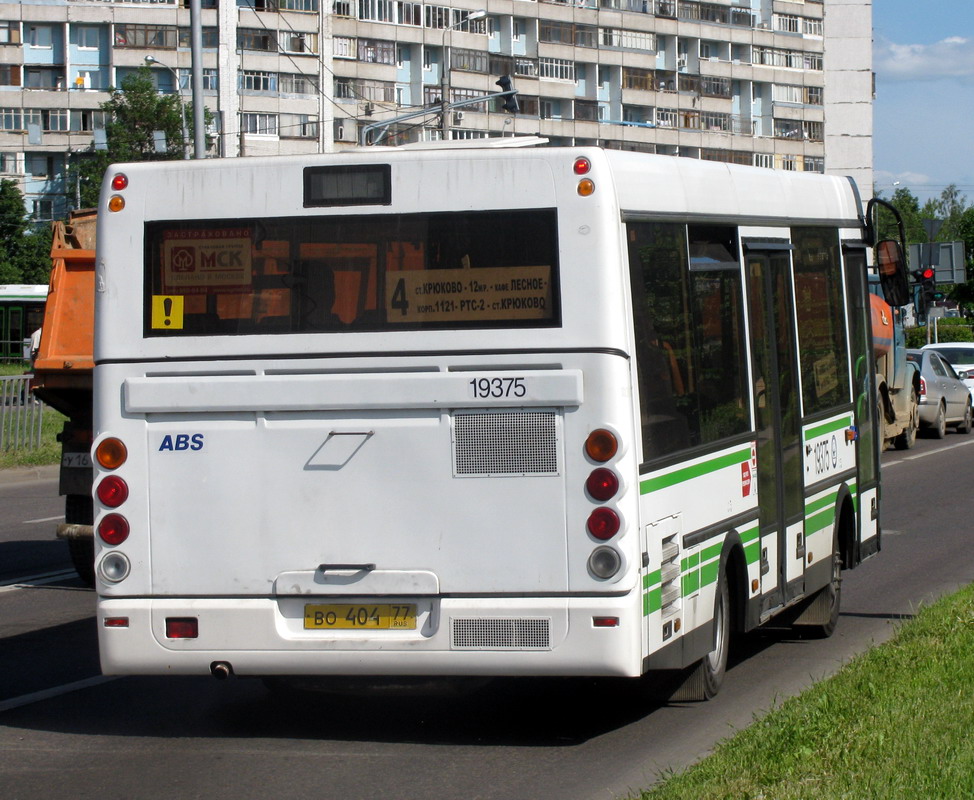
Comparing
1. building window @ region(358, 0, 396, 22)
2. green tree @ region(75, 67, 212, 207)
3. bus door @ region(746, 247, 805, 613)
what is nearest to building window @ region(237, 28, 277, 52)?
green tree @ region(75, 67, 212, 207)

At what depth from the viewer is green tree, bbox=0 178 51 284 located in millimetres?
79750

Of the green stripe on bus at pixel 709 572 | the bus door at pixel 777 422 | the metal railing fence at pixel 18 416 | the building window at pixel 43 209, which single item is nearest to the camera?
the green stripe on bus at pixel 709 572

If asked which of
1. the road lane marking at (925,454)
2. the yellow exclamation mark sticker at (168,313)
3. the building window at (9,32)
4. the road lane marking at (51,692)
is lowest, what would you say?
the road lane marking at (51,692)

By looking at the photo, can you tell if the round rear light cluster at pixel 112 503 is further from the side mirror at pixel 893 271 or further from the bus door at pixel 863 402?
the side mirror at pixel 893 271

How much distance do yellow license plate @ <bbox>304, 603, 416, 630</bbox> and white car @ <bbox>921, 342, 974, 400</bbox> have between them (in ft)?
95.9

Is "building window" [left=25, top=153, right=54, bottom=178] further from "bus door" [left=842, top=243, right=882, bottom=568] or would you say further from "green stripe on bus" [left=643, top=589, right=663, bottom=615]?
"green stripe on bus" [left=643, top=589, right=663, bottom=615]

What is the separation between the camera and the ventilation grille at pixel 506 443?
22.1 ft

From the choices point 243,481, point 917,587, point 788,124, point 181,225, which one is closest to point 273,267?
point 181,225

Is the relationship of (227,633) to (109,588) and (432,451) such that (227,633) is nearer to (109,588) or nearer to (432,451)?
(109,588)

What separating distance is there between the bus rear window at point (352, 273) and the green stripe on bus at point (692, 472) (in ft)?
2.79

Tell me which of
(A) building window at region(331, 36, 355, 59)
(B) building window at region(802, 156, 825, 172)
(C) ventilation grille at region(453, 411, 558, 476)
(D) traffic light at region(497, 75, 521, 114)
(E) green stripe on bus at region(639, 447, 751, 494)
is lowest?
(E) green stripe on bus at region(639, 447, 751, 494)

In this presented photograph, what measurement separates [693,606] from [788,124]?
102956 millimetres

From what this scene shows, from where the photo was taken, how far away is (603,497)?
667 cm

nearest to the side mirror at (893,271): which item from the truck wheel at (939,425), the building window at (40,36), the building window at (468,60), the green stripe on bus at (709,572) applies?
the green stripe on bus at (709,572)
